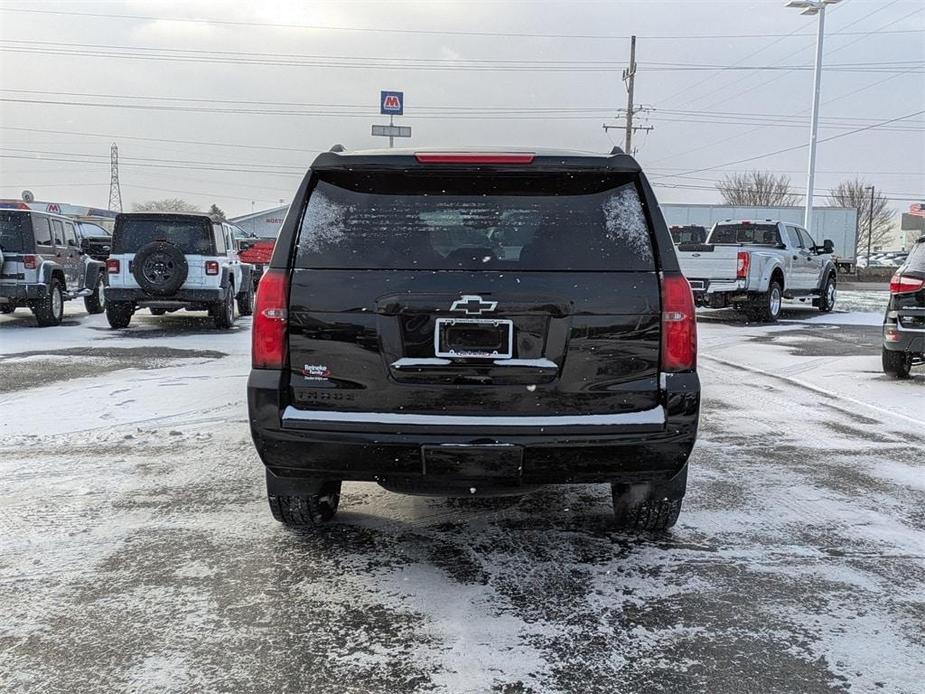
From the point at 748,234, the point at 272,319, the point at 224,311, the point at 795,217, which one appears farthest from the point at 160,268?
the point at 795,217

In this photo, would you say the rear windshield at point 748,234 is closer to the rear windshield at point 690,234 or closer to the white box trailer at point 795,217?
the rear windshield at point 690,234

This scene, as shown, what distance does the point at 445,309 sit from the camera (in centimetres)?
313

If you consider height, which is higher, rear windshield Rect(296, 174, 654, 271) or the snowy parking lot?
rear windshield Rect(296, 174, 654, 271)

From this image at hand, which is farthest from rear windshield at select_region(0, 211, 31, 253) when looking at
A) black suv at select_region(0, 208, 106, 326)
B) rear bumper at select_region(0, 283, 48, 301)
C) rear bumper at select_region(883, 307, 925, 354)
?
rear bumper at select_region(883, 307, 925, 354)

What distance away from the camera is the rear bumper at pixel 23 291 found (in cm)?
1277

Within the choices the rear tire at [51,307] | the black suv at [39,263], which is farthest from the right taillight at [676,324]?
the rear tire at [51,307]

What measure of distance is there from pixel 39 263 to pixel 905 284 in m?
12.8

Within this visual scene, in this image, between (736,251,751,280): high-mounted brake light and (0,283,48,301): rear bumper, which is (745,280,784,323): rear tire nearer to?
(736,251,751,280): high-mounted brake light

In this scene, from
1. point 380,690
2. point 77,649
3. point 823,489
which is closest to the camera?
point 380,690

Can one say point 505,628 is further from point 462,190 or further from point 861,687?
point 462,190

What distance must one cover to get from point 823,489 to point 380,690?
3357 mm

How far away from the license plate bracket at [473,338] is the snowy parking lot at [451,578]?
1.00 m

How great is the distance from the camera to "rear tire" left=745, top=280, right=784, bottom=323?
15.7 meters

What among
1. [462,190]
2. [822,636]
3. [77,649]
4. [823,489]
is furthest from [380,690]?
[823,489]
